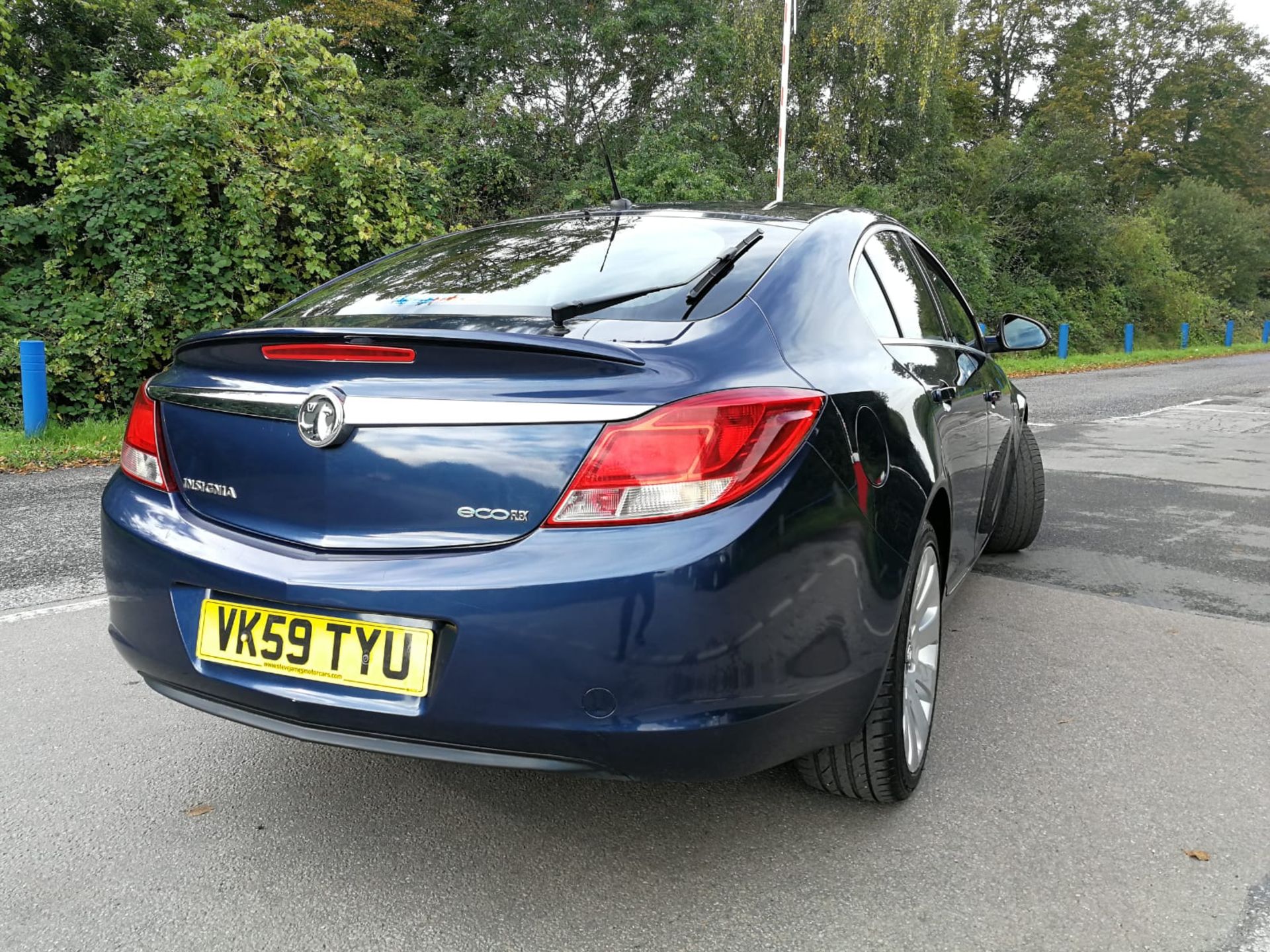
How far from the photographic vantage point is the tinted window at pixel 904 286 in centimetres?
311

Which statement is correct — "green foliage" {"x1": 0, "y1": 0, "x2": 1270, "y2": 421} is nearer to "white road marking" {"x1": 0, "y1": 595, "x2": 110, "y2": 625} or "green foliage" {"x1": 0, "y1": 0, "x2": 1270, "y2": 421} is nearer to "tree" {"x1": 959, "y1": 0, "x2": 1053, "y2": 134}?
"tree" {"x1": 959, "y1": 0, "x2": 1053, "y2": 134}

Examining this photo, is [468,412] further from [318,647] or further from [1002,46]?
[1002,46]

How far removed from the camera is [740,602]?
1.90m

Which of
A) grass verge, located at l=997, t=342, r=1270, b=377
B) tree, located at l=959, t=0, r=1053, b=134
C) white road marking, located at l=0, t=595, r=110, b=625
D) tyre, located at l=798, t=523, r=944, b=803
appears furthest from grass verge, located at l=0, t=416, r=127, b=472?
tree, located at l=959, t=0, r=1053, b=134

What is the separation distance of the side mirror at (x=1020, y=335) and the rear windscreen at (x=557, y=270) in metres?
1.83

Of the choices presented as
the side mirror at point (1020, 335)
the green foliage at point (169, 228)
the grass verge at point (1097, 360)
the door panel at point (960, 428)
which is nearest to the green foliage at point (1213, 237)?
the grass verge at point (1097, 360)

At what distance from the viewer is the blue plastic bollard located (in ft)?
27.0

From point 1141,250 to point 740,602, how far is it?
35.4 m

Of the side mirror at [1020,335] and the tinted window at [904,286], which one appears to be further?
the side mirror at [1020,335]

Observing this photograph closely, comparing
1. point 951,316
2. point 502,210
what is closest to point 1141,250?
point 502,210

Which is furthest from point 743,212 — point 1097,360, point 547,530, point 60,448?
point 1097,360

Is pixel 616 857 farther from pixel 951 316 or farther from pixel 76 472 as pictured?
pixel 76 472

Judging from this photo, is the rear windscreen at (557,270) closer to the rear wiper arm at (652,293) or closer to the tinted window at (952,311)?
the rear wiper arm at (652,293)

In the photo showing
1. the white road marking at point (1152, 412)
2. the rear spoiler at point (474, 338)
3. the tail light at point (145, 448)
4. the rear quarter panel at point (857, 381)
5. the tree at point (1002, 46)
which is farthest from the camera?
the tree at point (1002, 46)
